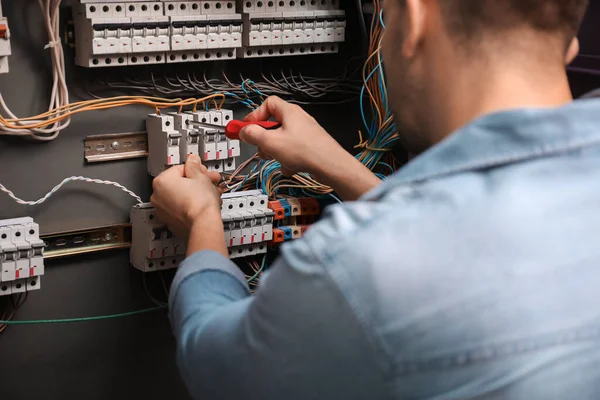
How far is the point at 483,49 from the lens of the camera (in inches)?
35.9

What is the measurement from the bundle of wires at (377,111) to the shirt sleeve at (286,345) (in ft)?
3.74

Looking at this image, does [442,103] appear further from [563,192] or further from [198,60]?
[198,60]

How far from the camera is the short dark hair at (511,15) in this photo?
35.1 inches

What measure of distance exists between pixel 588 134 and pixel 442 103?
21 cm

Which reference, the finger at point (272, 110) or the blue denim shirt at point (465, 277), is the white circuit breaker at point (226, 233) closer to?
the finger at point (272, 110)

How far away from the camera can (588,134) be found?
0.81 meters

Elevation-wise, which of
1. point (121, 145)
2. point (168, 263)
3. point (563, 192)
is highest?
point (563, 192)

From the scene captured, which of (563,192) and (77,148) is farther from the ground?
(563,192)

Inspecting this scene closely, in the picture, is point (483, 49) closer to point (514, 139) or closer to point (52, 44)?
point (514, 139)

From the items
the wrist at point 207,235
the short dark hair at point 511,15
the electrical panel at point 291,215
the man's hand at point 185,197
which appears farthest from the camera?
the electrical panel at point 291,215

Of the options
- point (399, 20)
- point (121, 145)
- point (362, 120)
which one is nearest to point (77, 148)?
point (121, 145)

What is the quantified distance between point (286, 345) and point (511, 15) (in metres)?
0.46

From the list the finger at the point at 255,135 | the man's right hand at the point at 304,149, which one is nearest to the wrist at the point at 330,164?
the man's right hand at the point at 304,149

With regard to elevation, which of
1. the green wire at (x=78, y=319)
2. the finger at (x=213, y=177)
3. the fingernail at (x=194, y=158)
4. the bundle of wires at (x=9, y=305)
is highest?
the fingernail at (x=194, y=158)
